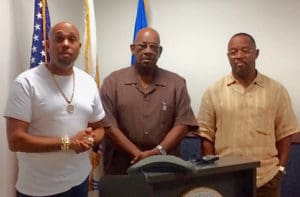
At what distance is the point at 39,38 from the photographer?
253 centimetres

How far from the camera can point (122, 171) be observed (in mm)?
2588

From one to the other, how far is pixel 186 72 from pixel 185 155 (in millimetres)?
731

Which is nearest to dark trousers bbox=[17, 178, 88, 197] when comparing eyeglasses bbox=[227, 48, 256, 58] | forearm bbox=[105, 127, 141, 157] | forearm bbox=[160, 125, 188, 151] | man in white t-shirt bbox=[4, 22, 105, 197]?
man in white t-shirt bbox=[4, 22, 105, 197]

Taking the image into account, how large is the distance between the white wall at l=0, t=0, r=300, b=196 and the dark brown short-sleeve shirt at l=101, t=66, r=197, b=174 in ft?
3.02

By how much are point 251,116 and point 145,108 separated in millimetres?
674

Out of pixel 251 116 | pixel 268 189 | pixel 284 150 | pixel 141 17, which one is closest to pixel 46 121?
pixel 251 116

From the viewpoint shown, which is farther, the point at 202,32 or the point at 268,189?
the point at 202,32

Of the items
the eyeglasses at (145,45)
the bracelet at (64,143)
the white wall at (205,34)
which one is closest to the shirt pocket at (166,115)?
the eyeglasses at (145,45)

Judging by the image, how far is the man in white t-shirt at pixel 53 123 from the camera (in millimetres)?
1869

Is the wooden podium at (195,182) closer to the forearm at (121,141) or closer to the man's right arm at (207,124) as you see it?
the forearm at (121,141)

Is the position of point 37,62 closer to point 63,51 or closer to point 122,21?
point 63,51

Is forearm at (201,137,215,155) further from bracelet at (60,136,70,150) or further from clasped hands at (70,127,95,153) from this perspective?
bracelet at (60,136,70,150)

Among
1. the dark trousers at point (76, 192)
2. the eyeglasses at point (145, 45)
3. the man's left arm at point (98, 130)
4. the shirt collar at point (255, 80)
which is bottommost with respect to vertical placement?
the dark trousers at point (76, 192)

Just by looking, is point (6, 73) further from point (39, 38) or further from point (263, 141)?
point (263, 141)
